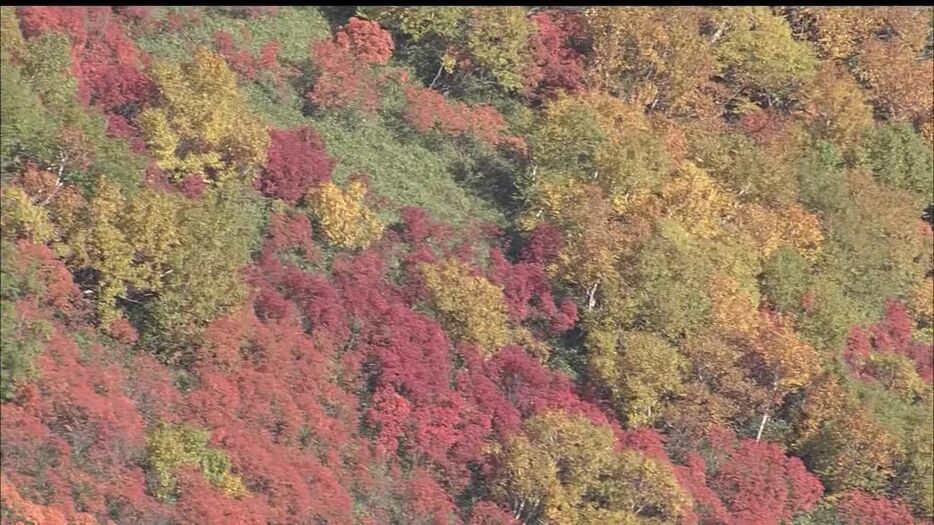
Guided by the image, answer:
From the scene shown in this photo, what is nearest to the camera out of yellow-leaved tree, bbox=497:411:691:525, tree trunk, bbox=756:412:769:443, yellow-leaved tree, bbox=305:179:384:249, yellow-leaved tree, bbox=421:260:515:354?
yellow-leaved tree, bbox=497:411:691:525

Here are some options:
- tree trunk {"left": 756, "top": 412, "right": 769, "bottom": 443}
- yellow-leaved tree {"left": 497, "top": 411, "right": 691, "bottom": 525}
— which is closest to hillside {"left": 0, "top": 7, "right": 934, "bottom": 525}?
yellow-leaved tree {"left": 497, "top": 411, "right": 691, "bottom": 525}

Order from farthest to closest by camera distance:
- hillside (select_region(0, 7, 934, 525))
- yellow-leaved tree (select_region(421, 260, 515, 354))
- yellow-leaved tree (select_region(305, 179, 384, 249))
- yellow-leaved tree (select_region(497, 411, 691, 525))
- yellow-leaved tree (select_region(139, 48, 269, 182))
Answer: yellow-leaved tree (select_region(305, 179, 384, 249))
yellow-leaved tree (select_region(421, 260, 515, 354))
yellow-leaved tree (select_region(139, 48, 269, 182))
yellow-leaved tree (select_region(497, 411, 691, 525))
hillside (select_region(0, 7, 934, 525))

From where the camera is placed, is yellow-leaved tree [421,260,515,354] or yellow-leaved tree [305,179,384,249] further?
yellow-leaved tree [305,179,384,249]

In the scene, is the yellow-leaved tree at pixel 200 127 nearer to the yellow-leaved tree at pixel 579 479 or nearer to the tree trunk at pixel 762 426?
the yellow-leaved tree at pixel 579 479

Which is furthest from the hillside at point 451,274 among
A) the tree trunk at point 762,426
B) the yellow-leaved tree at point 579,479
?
the tree trunk at point 762,426

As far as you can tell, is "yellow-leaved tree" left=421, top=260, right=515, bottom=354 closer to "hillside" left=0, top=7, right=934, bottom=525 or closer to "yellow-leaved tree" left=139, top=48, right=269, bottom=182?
"hillside" left=0, top=7, right=934, bottom=525

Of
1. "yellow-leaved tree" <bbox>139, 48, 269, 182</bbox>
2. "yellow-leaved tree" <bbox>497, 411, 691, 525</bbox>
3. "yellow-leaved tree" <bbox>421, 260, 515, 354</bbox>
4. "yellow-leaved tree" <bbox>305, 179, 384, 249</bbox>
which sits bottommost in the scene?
"yellow-leaved tree" <bbox>497, 411, 691, 525</bbox>

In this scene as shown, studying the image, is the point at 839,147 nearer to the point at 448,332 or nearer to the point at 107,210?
the point at 448,332

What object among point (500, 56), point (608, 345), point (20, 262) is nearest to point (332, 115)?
point (500, 56)

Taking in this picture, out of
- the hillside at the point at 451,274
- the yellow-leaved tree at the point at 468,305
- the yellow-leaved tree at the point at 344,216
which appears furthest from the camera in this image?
the yellow-leaved tree at the point at 344,216

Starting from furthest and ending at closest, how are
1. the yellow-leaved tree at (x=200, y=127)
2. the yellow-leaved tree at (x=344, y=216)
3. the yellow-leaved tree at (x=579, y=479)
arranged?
the yellow-leaved tree at (x=344, y=216) < the yellow-leaved tree at (x=200, y=127) < the yellow-leaved tree at (x=579, y=479)
